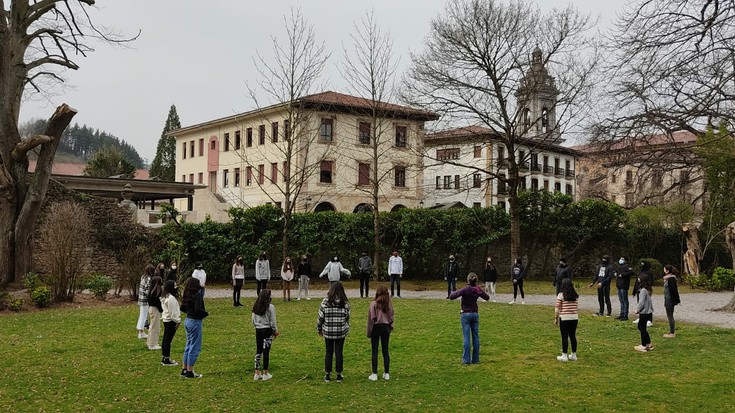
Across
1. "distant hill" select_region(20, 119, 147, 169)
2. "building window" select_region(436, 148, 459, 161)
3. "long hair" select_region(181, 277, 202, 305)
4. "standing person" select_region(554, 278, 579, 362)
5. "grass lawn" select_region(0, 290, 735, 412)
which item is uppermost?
"distant hill" select_region(20, 119, 147, 169)

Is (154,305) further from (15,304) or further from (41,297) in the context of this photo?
(41,297)

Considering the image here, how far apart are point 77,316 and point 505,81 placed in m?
22.2

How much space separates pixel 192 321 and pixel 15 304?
11.9 meters

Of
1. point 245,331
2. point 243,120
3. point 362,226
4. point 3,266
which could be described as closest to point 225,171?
point 243,120

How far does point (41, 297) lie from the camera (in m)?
20.0

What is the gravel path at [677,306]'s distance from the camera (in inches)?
746

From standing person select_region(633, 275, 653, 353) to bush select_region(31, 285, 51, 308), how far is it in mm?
16642

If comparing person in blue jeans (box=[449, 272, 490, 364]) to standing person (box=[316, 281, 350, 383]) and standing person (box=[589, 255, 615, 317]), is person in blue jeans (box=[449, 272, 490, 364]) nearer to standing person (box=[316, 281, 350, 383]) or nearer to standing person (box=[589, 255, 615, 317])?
standing person (box=[316, 281, 350, 383])

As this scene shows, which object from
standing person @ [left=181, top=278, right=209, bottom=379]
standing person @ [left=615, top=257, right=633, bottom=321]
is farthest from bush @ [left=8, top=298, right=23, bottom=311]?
standing person @ [left=615, top=257, right=633, bottom=321]

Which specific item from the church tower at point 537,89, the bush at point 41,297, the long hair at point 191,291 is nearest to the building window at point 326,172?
the church tower at point 537,89

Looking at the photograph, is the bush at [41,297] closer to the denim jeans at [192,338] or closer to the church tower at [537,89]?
the denim jeans at [192,338]

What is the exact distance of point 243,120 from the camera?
5091 centimetres

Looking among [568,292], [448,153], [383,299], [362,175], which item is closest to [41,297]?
[383,299]

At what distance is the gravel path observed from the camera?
18959 millimetres
